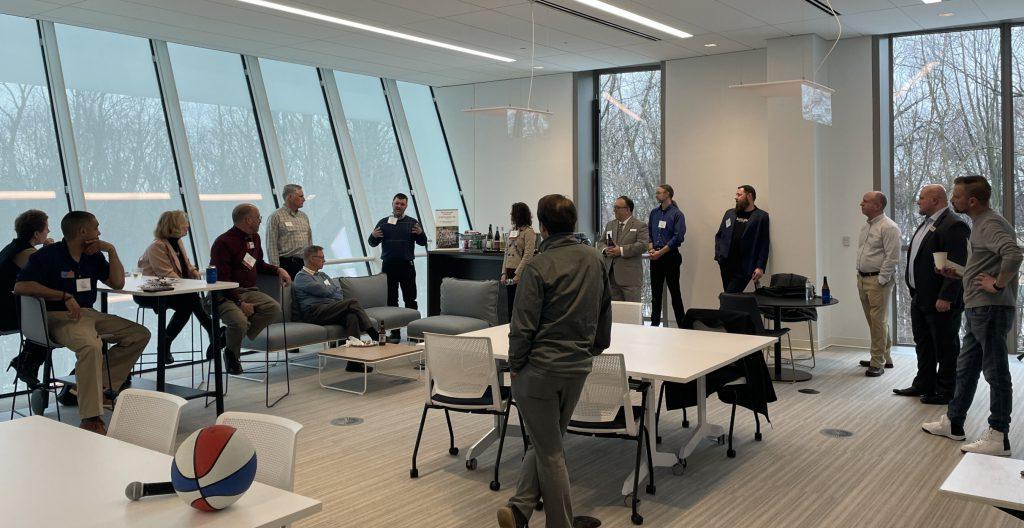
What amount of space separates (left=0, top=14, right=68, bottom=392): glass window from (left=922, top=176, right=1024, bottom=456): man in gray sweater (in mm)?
7929

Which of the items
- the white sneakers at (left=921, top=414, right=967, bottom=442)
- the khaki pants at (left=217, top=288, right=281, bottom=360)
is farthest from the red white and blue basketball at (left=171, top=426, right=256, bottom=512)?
the white sneakers at (left=921, top=414, right=967, bottom=442)

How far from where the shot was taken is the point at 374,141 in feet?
38.6

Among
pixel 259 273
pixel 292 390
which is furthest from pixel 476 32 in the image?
pixel 292 390

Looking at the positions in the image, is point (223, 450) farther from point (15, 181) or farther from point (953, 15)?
point (953, 15)

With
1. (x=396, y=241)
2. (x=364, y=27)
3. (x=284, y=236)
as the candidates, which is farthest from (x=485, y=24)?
(x=284, y=236)

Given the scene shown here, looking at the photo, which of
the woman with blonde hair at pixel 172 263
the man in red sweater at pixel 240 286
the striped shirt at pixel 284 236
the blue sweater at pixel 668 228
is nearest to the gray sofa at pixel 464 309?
the striped shirt at pixel 284 236

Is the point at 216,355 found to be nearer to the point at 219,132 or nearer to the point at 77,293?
the point at 77,293

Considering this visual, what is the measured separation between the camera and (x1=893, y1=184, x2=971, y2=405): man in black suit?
6145mm

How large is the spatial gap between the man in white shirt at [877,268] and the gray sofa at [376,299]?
15.1 ft

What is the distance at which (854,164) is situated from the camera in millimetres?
9203

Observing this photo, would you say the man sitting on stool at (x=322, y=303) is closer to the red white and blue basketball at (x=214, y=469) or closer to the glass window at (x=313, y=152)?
the glass window at (x=313, y=152)

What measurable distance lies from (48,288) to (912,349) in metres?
8.45

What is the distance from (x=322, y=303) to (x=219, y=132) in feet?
9.65

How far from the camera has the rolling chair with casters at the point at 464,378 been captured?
15.9 ft
